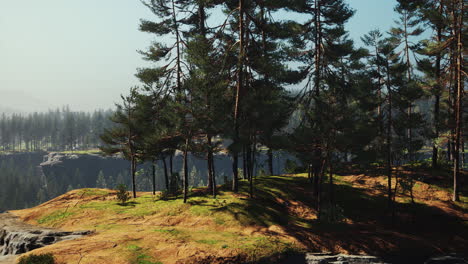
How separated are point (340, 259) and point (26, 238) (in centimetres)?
1654

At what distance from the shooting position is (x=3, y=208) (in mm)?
73562

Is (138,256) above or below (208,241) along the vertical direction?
above

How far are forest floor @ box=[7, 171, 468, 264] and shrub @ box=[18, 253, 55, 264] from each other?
356 millimetres

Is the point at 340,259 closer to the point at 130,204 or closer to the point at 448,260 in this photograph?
the point at 448,260

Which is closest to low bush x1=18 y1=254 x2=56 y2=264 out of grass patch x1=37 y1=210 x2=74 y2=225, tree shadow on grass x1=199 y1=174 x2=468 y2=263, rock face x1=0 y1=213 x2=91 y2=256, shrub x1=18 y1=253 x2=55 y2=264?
shrub x1=18 y1=253 x2=55 y2=264

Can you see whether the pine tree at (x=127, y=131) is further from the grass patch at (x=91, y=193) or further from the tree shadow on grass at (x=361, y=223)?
the tree shadow on grass at (x=361, y=223)

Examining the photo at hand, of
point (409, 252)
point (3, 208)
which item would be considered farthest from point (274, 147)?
point (3, 208)

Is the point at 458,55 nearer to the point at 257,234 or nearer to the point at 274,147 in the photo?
the point at 274,147

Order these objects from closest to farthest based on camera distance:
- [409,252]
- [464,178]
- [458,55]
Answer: [409,252] < [458,55] < [464,178]

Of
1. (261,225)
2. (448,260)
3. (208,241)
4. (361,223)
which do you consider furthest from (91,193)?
(448,260)

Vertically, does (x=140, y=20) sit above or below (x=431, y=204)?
above

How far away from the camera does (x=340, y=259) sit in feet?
42.6

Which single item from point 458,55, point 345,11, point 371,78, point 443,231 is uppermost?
point 345,11

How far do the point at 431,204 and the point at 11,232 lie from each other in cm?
2897
